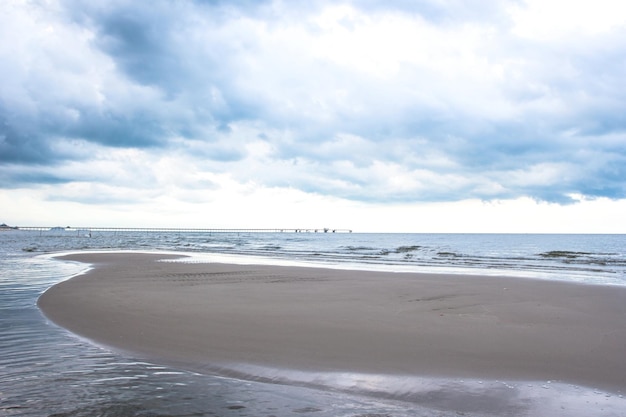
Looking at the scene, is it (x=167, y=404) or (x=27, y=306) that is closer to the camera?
(x=167, y=404)

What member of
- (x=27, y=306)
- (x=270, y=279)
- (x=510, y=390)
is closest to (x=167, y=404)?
(x=510, y=390)

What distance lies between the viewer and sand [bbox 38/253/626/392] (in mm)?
7229

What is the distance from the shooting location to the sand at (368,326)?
7229 mm

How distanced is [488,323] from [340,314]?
3516 mm

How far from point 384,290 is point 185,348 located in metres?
9.47

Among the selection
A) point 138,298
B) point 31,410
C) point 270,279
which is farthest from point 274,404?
point 270,279

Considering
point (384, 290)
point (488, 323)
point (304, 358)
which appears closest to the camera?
point (304, 358)

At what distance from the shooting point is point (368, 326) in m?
9.95

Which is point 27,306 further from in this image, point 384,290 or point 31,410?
point 384,290

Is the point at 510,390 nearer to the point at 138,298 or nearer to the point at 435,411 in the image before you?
the point at 435,411

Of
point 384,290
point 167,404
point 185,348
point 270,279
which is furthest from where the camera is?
point 270,279

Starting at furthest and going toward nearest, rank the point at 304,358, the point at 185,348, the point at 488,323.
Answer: the point at 488,323 → the point at 185,348 → the point at 304,358

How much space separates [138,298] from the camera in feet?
45.5

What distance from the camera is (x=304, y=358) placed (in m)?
7.48
